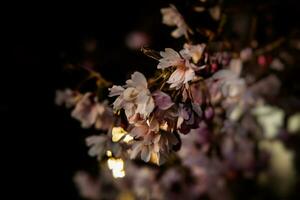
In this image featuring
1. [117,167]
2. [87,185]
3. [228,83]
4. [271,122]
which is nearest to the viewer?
[117,167]

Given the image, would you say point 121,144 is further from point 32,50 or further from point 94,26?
point 94,26

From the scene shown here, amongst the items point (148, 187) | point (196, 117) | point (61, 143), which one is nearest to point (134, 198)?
point (148, 187)

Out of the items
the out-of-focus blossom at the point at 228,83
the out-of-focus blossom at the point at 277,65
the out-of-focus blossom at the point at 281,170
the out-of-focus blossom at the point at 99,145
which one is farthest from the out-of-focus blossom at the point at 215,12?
the out-of-focus blossom at the point at 281,170

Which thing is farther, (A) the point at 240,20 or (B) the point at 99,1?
(A) the point at 240,20

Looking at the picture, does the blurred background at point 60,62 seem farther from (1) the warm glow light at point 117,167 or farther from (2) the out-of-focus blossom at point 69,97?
(1) the warm glow light at point 117,167

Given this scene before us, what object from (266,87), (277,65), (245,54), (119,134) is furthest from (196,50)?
(277,65)

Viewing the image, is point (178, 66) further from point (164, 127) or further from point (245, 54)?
point (245, 54)

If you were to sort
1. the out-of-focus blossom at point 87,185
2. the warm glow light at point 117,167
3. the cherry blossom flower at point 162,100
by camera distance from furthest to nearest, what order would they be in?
1. the out-of-focus blossom at point 87,185
2. the warm glow light at point 117,167
3. the cherry blossom flower at point 162,100
